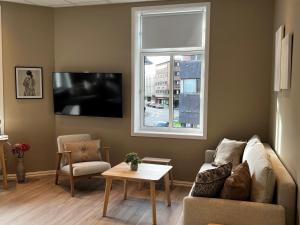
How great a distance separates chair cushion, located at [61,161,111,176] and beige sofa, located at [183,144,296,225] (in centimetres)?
211

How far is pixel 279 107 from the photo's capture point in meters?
3.30

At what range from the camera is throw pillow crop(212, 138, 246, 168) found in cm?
381

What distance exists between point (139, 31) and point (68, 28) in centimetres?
121

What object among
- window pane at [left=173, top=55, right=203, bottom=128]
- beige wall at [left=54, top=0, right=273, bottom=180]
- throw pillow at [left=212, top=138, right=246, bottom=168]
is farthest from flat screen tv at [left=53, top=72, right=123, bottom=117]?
throw pillow at [left=212, top=138, right=246, bottom=168]

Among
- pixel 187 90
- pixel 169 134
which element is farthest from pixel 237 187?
pixel 187 90

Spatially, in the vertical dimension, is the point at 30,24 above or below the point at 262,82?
above

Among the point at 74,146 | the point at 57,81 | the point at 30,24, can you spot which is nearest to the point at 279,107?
the point at 74,146

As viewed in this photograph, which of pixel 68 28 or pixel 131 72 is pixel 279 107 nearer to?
pixel 131 72

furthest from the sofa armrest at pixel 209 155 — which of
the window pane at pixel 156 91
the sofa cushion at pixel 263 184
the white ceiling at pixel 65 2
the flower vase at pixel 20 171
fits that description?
the flower vase at pixel 20 171

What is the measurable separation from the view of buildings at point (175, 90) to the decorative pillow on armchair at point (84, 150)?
0.95 metres

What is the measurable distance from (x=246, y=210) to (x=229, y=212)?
0.42 ft

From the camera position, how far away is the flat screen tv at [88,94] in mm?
4758

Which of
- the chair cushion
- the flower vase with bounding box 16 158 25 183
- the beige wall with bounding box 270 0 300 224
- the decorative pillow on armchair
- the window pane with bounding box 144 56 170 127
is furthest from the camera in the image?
the window pane with bounding box 144 56 170 127

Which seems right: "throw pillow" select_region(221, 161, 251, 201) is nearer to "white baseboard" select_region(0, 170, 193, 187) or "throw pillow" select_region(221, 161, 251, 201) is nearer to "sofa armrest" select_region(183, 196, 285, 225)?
"sofa armrest" select_region(183, 196, 285, 225)
